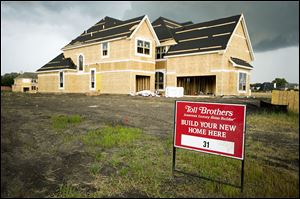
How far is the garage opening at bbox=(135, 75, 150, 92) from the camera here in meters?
29.6

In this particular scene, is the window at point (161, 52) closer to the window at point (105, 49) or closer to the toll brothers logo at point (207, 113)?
the window at point (105, 49)

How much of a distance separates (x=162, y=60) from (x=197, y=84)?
5.85 metres

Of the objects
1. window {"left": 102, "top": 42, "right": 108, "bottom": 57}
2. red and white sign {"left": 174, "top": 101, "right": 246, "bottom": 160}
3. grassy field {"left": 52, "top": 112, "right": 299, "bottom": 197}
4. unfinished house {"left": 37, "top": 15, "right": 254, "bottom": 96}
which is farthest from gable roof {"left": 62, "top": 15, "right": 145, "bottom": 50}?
red and white sign {"left": 174, "top": 101, "right": 246, "bottom": 160}

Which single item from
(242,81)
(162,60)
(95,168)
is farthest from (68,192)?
(162,60)

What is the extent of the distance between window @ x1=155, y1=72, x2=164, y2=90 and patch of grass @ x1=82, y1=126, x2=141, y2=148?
2278cm

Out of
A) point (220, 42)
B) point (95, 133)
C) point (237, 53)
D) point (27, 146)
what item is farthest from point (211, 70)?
point (27, 146)

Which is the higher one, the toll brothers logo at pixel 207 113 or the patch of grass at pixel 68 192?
the toll brothers logo at pixel 207 113

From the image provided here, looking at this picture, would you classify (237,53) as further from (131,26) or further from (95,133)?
(95,133)

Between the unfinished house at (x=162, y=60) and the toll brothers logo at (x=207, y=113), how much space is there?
Result: 2120 centimetres

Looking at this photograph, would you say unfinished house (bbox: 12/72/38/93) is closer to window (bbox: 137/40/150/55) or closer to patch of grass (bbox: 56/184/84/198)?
patch of grass (bbox: 56/184/84/198)

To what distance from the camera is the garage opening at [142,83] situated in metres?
29.6

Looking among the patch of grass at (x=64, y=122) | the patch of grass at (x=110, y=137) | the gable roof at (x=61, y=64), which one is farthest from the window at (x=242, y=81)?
the gable roof at (x=61, y=64)

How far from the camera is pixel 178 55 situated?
27828 millimetres

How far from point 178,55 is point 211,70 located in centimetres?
493
